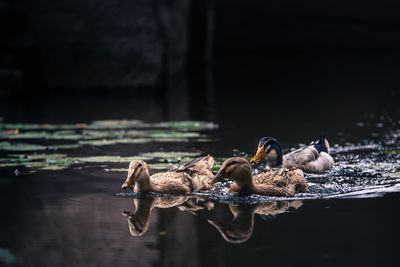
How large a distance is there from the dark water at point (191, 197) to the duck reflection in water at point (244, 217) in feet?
0.04

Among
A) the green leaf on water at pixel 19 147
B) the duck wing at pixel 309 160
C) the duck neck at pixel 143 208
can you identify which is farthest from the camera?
the green leaf on water at pixel 19 147

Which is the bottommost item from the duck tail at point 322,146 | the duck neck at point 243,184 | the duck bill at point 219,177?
the duck neck at point 243,184

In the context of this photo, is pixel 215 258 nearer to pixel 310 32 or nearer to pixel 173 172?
pixel 173 172

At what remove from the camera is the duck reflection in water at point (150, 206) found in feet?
29.8

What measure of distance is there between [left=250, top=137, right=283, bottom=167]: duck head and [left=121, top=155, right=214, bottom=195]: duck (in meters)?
0.74

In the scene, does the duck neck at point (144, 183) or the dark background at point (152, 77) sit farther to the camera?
the dark background at point (152, 77)

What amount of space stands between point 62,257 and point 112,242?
0.60 m

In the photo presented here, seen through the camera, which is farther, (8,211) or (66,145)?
(66,145)

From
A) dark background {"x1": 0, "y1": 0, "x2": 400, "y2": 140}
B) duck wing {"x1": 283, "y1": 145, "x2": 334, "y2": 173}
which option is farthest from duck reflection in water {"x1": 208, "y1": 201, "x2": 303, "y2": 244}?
dark background {"x1": 0, "y1": 0, "x2": 400, "y2": 140}

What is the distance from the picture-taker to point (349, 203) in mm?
9875

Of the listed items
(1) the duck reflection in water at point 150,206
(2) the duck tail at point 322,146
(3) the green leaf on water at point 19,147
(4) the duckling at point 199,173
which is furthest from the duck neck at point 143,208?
(3) the green leaf on water at point 19,147

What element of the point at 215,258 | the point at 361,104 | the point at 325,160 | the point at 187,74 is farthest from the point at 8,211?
the point at 187,74

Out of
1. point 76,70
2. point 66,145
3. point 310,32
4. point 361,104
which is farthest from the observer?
point 310,32

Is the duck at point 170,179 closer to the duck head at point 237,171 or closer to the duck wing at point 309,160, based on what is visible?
the duck head at point 237,171
